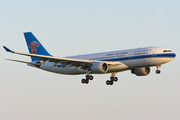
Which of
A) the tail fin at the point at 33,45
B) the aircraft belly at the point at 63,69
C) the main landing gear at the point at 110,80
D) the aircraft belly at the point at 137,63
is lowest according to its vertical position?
the main landing gear at the point at 110,80

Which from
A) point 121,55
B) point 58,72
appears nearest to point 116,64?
point 121,55

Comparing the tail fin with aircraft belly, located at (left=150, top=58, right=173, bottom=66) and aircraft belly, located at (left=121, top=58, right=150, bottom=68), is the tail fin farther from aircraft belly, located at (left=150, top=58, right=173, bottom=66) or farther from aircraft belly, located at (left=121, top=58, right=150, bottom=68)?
aircraft belly, located at (left=150, top=58, right=173, bottom=66)

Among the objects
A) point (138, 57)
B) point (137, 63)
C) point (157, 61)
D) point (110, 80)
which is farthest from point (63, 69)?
point (157, 61)

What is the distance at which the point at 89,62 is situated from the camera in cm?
6519

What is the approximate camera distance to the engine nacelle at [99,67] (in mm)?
63312

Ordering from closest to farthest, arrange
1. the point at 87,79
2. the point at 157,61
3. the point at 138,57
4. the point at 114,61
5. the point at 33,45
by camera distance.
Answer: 1. the point at 157,61
2. the point at 138,57
3. the point at 114,61
4. the point at 87,79
5. the point at 33,45

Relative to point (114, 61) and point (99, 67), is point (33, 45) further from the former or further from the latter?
point (114, 61)

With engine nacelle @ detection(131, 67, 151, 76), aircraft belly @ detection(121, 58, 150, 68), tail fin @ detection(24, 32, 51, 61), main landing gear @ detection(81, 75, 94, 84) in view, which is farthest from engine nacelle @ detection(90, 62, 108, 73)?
tail fin @ detection(24, 32, 51, 61)

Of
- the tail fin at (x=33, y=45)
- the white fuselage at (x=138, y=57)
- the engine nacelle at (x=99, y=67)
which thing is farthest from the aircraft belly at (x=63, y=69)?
the tail fin at (x=33, y=45)

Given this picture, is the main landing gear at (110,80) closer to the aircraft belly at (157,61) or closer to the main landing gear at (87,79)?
the main landing gear at (87,79)

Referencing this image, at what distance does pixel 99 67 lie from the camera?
63312mm

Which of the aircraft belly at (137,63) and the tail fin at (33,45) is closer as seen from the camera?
the aircraft belly at (137,63)

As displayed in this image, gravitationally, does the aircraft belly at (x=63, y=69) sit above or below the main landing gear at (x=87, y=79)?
above

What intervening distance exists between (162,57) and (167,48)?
2.04m
